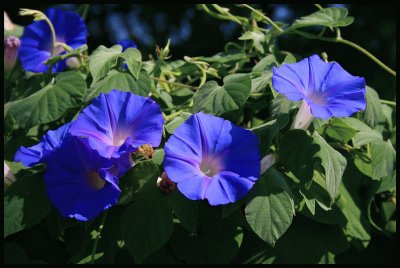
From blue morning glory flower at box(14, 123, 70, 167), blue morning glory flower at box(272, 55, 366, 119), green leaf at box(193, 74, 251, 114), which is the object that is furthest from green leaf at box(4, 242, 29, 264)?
blue morning glory flower at box(272, 55, 366, 119)

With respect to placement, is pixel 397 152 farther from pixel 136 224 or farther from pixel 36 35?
pixel 36 35

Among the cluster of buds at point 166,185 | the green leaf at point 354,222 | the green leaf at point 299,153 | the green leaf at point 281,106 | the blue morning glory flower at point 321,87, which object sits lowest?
the green leaf at point 354,222

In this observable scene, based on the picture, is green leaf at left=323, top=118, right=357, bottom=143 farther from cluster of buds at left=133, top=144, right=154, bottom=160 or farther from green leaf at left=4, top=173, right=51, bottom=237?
green leaf at left=4, top=173, right=51, bottom=237

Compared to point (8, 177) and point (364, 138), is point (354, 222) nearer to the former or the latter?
point (364, 138)

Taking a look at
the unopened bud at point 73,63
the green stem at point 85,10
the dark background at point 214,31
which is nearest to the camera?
the unopened bud at point 73,63

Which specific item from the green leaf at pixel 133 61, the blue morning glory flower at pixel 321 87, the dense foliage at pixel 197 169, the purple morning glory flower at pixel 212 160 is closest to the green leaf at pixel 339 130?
the dense foliage at pixel 197 169

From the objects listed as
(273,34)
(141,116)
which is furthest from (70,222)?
(273,34)

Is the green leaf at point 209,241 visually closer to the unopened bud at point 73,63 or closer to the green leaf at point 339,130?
the green leaf at point 339,130
